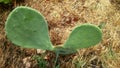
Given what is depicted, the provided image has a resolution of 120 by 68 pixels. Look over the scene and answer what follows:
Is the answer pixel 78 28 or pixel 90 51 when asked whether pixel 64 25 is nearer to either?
pixel 90 51

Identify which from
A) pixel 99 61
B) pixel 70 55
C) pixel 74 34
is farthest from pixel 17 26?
pixel 99 61

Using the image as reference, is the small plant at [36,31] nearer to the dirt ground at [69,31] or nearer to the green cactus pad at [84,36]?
the green cactus pad at [84,36]

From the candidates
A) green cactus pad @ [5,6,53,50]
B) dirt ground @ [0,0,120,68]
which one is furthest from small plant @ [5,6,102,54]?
dirt ground @ [0,0,120,68]

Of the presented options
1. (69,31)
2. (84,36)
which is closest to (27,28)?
(84,36)

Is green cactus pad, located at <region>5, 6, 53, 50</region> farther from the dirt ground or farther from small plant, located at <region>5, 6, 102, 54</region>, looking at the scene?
the dirt ground

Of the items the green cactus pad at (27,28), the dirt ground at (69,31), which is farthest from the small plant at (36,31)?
the dirt ground at (69,31)

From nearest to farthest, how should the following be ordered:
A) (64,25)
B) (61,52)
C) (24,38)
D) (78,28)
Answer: (78,28), (24,38), (61,52), (64,25)
